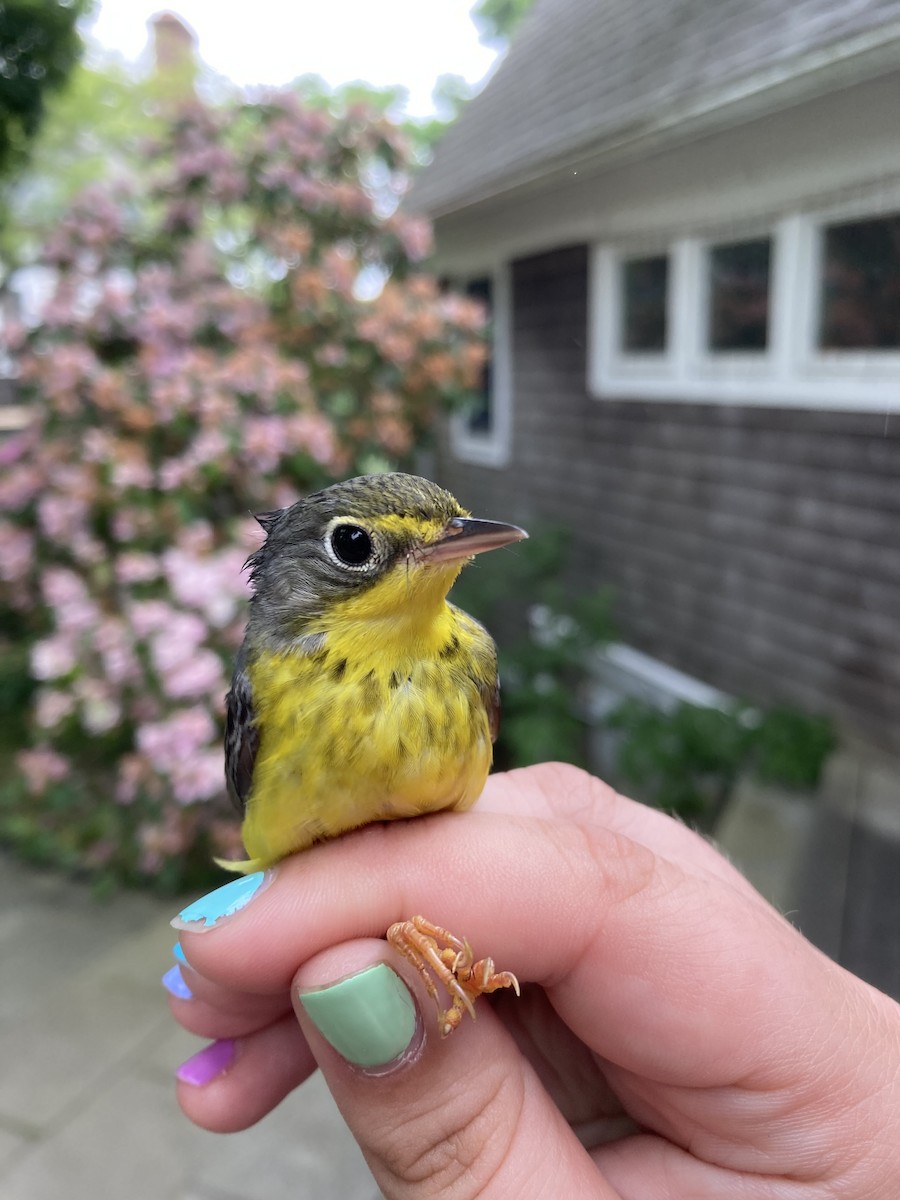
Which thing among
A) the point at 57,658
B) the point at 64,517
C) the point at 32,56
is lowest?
the point at 57,658

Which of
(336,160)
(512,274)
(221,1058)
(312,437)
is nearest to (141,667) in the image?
(312,437)

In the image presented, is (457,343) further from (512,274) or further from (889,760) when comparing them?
(889,760)

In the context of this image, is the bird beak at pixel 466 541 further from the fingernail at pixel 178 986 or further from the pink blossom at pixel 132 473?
the pink blossom at pixel 132 473

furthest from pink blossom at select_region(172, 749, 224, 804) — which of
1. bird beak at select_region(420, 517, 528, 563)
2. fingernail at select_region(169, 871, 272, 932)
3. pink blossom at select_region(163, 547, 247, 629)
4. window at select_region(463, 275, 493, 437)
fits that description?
window at select_region(463, 275, 493, 437)

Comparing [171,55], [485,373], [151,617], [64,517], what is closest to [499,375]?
[485,373]

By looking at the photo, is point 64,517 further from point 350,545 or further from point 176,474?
point 350,545

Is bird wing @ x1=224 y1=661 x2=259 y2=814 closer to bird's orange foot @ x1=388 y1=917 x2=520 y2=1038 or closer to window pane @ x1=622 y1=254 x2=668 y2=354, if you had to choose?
bird's orange foot @ x1=388 y1=917 x2=520 y2=1038

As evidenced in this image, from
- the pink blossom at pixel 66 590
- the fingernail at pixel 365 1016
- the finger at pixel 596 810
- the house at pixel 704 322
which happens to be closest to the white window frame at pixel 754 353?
the house at pixel 704 322

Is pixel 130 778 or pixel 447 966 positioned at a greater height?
pixel 447 966
